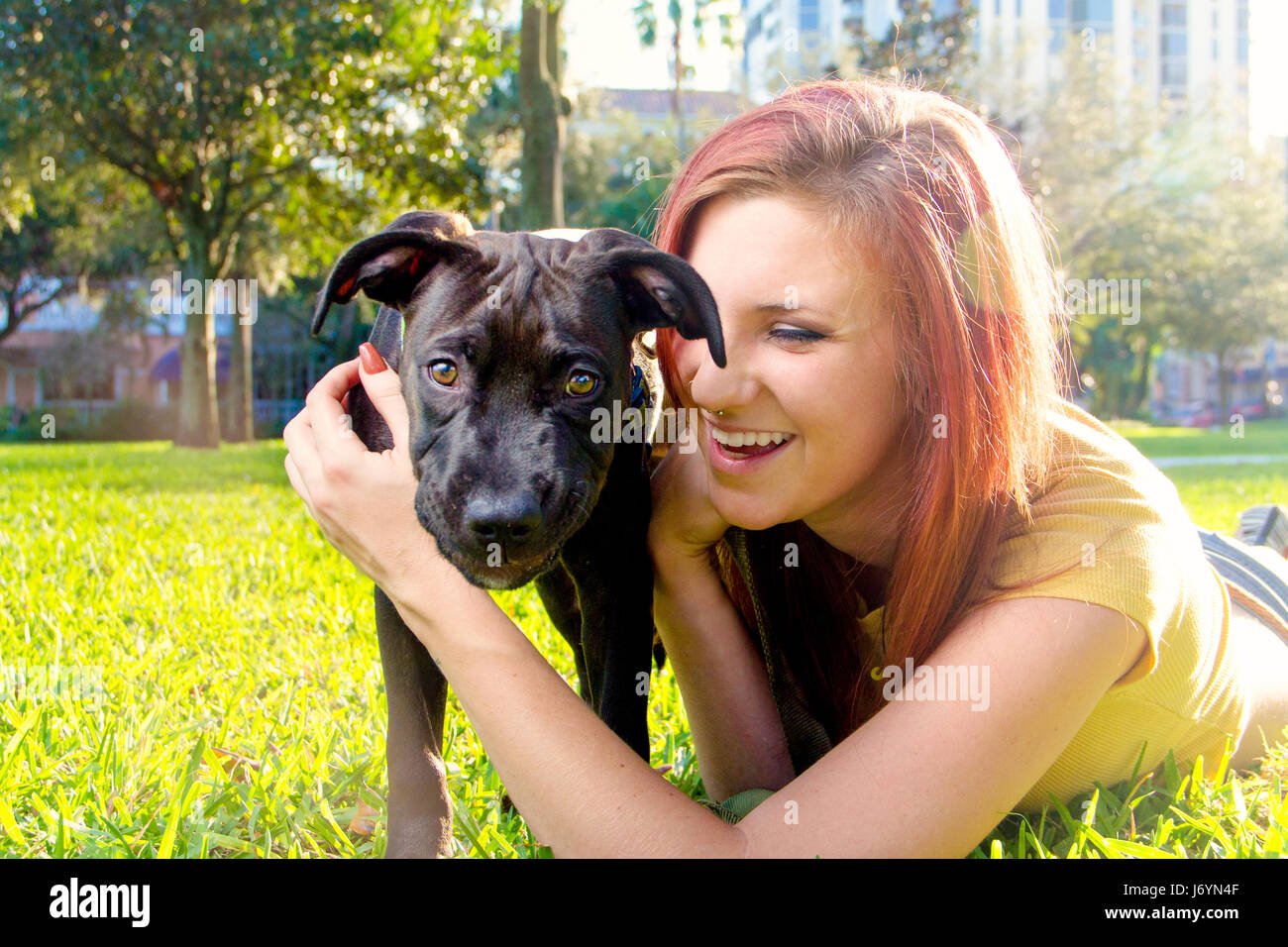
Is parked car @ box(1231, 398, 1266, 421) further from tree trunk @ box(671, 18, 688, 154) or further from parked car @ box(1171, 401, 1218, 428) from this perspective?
tree trunk @ box(671, 18, 688, 154)

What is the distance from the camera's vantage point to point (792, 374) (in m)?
2.49

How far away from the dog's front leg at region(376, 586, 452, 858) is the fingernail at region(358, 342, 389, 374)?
0.66m

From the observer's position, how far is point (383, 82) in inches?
660

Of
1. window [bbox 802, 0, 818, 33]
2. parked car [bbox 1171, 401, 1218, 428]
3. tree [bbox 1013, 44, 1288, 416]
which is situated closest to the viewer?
tree [bbox 1013, 44, 1288, 416]

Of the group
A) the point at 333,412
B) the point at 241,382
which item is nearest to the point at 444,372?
the point at 333,412

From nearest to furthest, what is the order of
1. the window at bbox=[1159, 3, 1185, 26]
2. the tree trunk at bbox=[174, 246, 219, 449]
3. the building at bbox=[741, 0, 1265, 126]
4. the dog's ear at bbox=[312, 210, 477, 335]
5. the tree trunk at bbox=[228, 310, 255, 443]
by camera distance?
the dog's ear at bbox=[312, 210, 477, 335]
the tree trunk at bbox=[174, 246, 219, 449]
the tree trunk at bbox=[228, 310, 255, 443]
the building at bbox=[741, 0, 1265, 126]
the window at bbox=[1159, 3, 1185, 26]

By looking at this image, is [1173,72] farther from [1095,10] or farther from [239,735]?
[239,735]

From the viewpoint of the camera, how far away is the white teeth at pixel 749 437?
262cm

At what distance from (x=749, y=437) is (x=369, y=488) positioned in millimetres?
1019

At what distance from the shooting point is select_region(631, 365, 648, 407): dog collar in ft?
10.0

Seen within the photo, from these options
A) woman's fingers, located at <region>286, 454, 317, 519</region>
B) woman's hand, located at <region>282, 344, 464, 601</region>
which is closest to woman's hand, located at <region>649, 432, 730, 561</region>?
woman's hand, located at <region>282, 344, 464, 601</region>

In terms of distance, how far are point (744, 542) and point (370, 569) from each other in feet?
3.83
